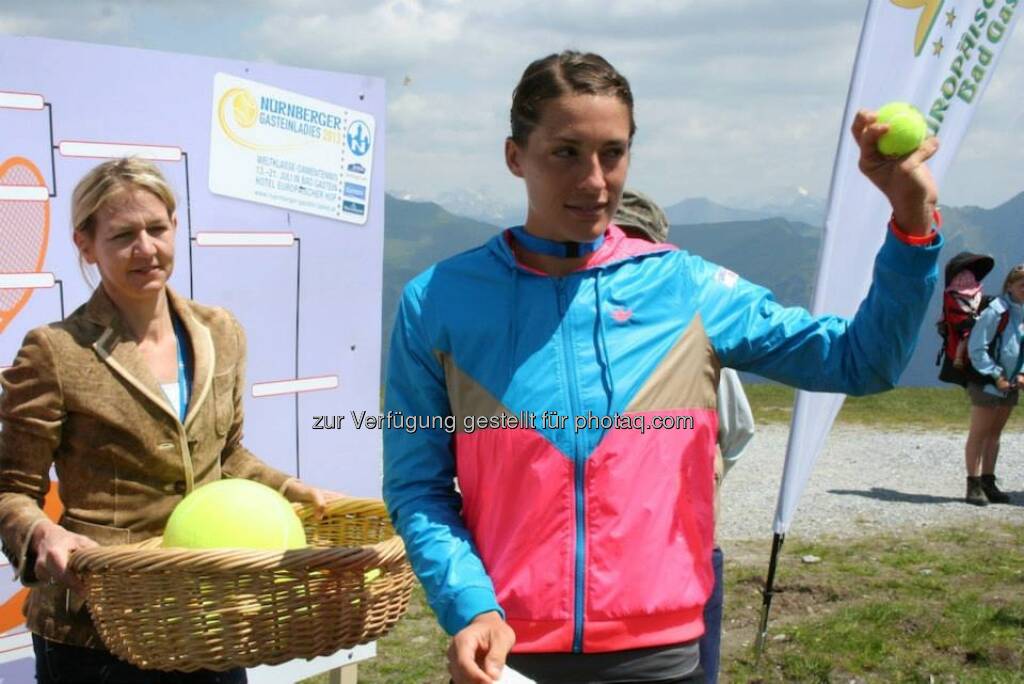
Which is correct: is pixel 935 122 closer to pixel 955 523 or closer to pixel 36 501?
pixel 36 501

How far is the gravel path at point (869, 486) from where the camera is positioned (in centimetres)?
891

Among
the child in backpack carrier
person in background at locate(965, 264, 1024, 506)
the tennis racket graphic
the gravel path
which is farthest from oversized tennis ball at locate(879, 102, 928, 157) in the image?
the child in backpack carrier

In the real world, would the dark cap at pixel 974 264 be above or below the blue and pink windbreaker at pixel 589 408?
below

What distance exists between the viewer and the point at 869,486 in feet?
34.2

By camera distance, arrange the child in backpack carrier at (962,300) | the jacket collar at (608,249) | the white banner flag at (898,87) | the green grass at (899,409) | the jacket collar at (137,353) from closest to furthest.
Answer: the jacket collar at (608,249) < the jacket collar at (137,353) < the white banner flag at (898,87) < the child in backpack carrier at (962,300) < the green grass at (899,409)

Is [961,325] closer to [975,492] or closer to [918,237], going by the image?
[975,492]

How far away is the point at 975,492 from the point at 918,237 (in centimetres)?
846

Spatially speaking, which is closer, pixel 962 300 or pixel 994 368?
pixel 994 368

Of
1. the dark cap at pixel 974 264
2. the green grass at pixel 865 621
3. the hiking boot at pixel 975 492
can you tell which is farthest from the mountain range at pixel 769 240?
the green grass at pixel 865 621

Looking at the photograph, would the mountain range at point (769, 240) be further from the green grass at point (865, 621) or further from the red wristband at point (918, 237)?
the red wristband at point (918, 237)

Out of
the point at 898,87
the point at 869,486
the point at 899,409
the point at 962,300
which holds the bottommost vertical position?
the point at 899,409

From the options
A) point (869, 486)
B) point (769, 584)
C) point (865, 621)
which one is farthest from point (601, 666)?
point (869, 486)

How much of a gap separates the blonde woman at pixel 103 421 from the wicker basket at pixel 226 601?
0.17 m

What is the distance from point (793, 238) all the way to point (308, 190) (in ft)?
270
